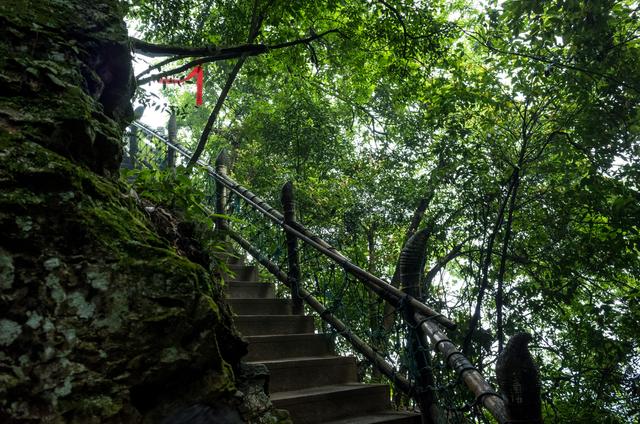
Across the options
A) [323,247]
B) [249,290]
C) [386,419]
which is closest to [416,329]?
[386,419]

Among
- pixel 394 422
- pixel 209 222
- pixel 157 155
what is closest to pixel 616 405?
pixel 394 422

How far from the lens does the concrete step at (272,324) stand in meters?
3.84

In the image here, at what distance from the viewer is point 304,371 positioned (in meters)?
3.50

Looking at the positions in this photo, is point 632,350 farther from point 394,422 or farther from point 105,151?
point 105,151

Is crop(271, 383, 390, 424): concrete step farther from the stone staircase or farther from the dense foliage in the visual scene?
the dense foliage

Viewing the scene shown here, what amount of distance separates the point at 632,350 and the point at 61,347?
5.40 meters

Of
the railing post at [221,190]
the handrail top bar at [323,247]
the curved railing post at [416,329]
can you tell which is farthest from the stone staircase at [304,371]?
the railing post at [221,190]

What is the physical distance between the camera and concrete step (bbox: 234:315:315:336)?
3.84 metres

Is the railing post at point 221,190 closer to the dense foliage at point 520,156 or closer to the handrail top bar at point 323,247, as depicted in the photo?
the handrail top bar at point 323,247

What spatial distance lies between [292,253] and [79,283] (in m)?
3.25

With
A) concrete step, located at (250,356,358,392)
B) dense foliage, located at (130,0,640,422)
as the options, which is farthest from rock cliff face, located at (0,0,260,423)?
dense foliage, located at (130,0,640,422)

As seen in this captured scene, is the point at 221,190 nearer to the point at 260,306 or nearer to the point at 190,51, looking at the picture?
the point at 260,306

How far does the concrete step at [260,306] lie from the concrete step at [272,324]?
0.98 feet

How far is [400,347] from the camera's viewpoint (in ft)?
10.4
